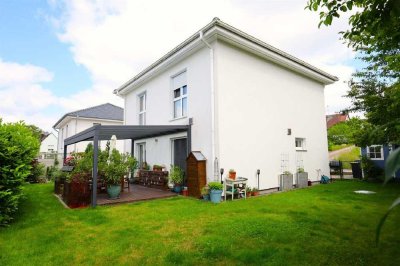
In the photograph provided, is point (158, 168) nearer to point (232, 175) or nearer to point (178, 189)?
point (178, 189)

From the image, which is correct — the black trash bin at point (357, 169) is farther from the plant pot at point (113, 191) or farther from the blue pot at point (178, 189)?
the plant pot at point (113, 191)

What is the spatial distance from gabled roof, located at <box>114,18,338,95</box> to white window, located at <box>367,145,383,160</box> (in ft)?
17.5

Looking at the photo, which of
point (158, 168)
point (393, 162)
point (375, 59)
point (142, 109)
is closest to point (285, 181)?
point (375, 59)

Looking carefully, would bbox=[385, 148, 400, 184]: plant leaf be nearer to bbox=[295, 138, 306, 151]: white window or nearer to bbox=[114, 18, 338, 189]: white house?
bbox=[114, 18, 338, 189]: white house

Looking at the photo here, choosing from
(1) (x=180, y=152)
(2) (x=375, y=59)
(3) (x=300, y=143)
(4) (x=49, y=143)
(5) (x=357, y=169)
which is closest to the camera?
(2) (x=375, y=59)

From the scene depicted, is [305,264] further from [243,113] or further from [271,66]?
[271,66]

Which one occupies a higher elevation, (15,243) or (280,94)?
(280,94)

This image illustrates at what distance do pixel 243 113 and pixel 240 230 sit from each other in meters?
5.57

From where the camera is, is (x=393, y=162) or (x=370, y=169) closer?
(x=393, y=162)

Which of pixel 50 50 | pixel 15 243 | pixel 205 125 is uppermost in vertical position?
pixel 50 50

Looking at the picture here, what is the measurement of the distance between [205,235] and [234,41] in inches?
281

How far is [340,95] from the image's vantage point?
14.3 metres

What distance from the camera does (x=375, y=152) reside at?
15164mm

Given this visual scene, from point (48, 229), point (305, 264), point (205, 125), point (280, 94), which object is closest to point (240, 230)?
point (305, 264)
